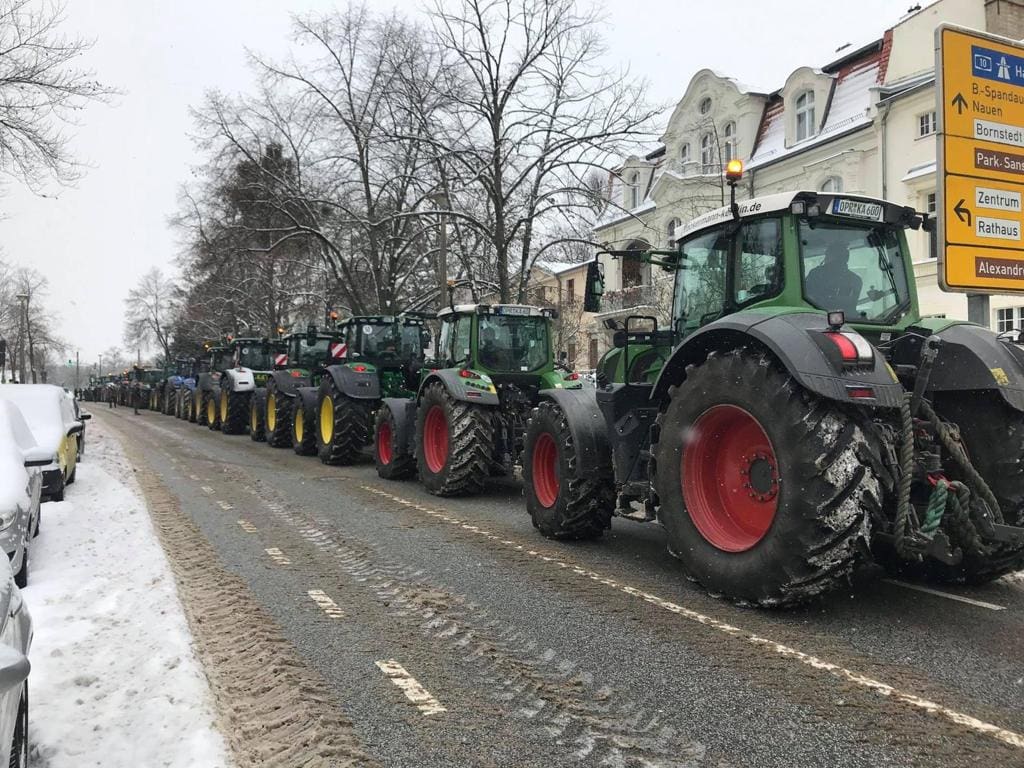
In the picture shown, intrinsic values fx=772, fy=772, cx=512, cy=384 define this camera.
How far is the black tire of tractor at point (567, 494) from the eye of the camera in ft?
20.7

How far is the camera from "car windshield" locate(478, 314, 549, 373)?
1012 cm

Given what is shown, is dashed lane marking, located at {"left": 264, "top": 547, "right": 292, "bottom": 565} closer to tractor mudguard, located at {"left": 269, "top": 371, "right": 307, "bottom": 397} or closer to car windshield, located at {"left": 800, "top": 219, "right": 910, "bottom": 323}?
car windshield, located at {"left": 800, "top": 219, "right": 910, "bottom": 323}

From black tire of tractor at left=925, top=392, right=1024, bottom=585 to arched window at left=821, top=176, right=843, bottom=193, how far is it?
18981 mm

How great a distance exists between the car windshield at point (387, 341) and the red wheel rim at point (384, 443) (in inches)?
105

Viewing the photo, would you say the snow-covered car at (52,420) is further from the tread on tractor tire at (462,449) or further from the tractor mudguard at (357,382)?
the tread on tractor tire at (462,449)

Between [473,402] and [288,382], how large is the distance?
8.32 meters

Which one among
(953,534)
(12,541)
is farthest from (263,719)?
(953,534)

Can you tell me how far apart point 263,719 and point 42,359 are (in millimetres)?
76317

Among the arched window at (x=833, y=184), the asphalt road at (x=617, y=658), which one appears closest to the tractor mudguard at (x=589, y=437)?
the asphalt road at (x=617, y=658)

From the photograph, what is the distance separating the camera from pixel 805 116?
2411cm

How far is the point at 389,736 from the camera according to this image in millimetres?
3039

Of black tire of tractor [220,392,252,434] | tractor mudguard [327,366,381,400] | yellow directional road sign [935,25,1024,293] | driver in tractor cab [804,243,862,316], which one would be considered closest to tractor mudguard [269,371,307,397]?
tractor mudguard [327,366,381,400]

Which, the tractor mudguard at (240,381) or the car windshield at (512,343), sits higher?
the car windshield at (512,343)

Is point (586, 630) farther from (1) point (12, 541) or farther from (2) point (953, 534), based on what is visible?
(1) point (12, 541)
